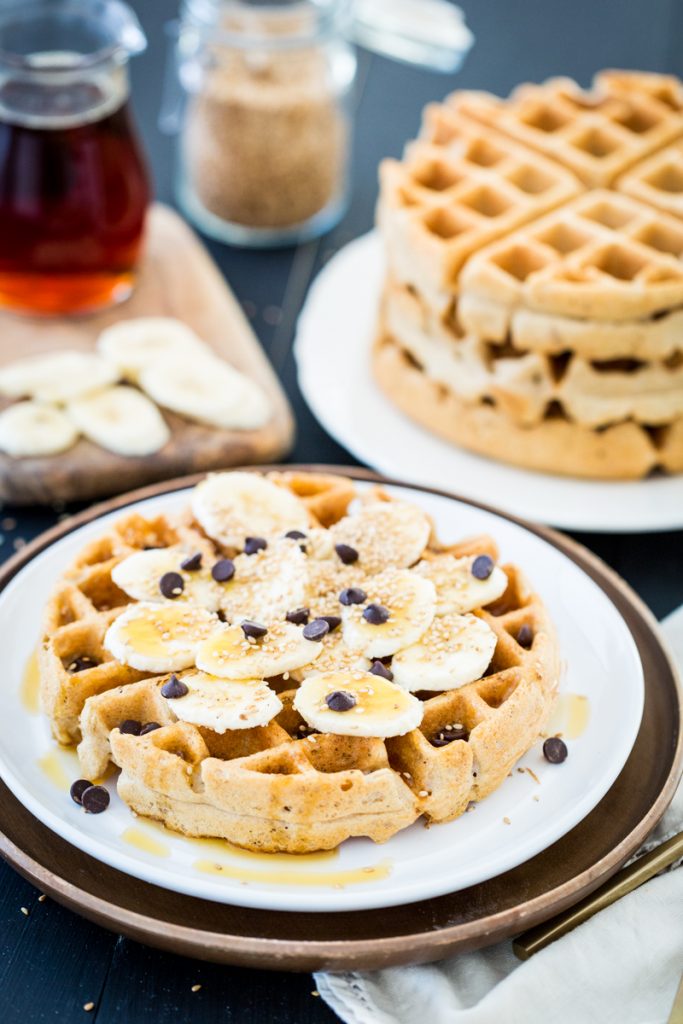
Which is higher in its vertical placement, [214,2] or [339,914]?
[214,2]

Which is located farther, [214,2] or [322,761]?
[214,2]

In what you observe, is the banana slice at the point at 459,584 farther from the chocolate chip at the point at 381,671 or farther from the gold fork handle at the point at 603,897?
the gold fork handle at the point at 603,897

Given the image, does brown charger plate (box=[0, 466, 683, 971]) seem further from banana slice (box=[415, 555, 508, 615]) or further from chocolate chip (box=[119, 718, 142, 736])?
banana slice (box=[415, 555, 508, 615])

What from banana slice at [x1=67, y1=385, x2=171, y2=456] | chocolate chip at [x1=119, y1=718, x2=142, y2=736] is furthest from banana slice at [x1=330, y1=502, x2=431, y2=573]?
banana slice at [x1=67, y1=385, x2=171, y2=456]

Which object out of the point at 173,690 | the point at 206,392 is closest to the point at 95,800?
the point at 173,690

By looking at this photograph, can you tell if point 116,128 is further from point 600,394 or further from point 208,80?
point 600,394

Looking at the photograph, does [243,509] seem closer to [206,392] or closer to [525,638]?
[525,638]

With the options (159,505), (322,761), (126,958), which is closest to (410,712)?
(322,761)
